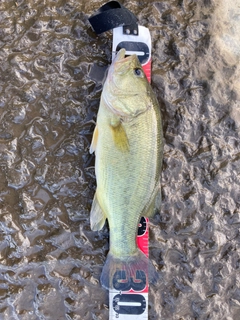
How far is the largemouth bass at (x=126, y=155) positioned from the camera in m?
2.26

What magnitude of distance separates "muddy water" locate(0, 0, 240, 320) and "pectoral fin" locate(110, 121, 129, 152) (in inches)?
13.3

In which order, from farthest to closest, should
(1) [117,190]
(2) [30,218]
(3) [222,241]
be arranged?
(3) [222,241]
(2) [30,218]
(1) [117,190]

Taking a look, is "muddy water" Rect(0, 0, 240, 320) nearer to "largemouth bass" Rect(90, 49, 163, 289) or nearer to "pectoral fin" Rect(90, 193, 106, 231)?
"pectoral fin" Rect(90, 193, 106, 231)

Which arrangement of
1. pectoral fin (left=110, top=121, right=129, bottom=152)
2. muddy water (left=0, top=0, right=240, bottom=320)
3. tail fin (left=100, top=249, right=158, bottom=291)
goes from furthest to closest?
muddy water (left=0, top=0, right=240, bottom=320) < tail fin (left=100, top=249, right=158, bottom=291) < pectoral fin (left=110, top=121, right=129, bottom=152)

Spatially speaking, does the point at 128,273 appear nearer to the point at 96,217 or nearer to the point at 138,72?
the point at 96,217

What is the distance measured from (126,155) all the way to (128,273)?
30.7 inches

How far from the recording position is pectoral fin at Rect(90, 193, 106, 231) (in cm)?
239

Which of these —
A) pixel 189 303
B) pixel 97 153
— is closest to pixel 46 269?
pixel 97 153

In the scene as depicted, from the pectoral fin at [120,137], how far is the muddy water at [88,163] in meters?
0.34

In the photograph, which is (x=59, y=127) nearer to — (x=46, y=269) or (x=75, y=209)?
(x=75, y=209)

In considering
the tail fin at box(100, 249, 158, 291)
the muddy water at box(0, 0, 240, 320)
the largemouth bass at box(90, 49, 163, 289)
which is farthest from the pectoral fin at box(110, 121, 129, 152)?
the tail fin at box(100, 249, 158, 291)

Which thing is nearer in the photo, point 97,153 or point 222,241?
point 97,153

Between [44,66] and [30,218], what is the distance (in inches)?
41.2

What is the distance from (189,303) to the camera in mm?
2600
